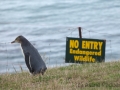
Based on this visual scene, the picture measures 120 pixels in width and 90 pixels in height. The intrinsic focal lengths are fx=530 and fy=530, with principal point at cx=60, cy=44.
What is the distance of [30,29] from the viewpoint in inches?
1107

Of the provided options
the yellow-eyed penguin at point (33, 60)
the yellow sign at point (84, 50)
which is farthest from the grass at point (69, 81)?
the yellow sign at point (84, 50)

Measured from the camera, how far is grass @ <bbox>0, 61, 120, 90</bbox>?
984 centimetres

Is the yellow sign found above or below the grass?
below

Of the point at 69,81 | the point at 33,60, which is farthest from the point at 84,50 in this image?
the point at 69,81

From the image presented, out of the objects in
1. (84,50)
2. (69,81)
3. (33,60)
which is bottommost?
(84,50)

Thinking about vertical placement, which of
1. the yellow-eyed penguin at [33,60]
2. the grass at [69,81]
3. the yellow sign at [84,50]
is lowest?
the yellow sign at [84,50]

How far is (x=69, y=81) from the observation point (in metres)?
10.4

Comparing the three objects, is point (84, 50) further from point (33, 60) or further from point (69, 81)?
point (69, 81)

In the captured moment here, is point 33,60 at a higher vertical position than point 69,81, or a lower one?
higher

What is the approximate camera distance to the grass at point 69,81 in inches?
388

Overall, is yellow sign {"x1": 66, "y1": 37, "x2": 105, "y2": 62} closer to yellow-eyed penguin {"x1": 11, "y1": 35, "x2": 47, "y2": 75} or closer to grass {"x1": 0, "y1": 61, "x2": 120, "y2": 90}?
grass {"x1": 0, "y1": 61, "x2": 120, "y2": 90}

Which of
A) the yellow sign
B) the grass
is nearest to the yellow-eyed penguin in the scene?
the grass

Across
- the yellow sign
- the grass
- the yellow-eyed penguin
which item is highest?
the yellow-eyed penguin

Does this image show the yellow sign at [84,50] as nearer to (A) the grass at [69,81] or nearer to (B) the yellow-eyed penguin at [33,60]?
(A) the grass at [69,81]
